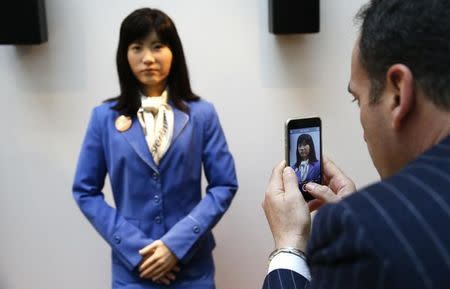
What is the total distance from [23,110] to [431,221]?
183 centimetres

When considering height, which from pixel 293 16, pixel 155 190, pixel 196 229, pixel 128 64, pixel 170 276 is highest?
pixel 293 16

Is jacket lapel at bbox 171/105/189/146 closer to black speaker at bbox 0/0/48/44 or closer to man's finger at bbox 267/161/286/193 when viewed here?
man's finger at bbox 267/161/286/193

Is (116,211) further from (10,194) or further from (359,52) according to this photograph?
(359,52)

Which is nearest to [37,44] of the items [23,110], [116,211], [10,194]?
[23,110]

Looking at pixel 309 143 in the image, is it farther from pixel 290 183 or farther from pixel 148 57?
pixel 148 57

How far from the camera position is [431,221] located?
50 centimetres

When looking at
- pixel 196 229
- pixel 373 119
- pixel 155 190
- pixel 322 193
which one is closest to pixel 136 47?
pixel 155 190

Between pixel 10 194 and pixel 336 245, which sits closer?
pixel 336 245

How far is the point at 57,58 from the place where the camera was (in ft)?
6.68

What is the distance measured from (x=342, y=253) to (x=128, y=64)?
120 cm

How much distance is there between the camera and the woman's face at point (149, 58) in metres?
1.55

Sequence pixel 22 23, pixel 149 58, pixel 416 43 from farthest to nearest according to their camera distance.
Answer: pixel 22 23
pixel 149 58
pixel 416 43

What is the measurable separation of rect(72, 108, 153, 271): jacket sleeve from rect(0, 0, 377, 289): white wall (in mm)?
490

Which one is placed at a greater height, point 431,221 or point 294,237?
point 431,221
